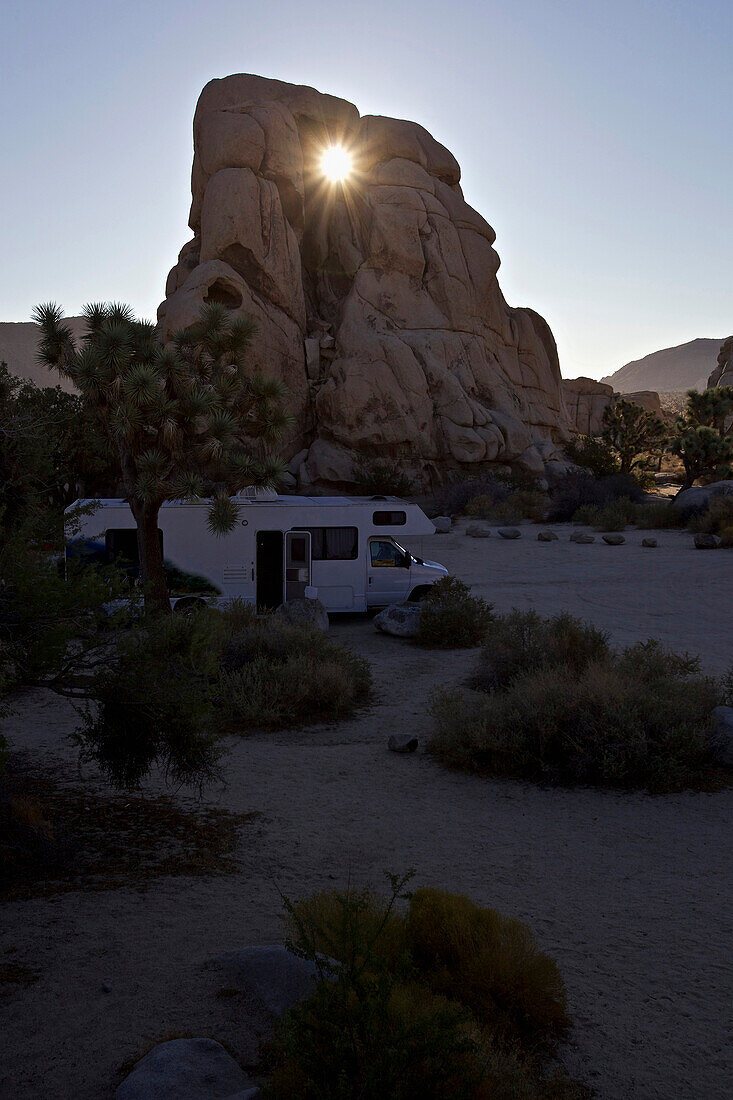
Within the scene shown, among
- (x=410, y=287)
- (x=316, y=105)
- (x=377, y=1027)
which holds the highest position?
(x=316, y=105)

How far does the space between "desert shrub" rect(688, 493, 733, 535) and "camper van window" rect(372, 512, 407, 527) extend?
14.8m

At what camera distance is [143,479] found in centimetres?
1455

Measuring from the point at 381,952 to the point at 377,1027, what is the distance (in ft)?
3.44

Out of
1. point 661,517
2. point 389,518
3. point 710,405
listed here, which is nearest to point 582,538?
point 661,517

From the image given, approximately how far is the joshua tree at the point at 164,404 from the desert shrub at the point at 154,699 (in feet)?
29.3

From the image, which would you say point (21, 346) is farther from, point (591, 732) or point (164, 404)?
point (591, 732)

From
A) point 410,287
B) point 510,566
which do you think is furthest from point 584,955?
point 410,287

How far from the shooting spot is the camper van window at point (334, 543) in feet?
57.0

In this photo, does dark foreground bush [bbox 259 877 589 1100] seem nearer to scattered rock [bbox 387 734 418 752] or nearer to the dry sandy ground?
the dry sandy ground

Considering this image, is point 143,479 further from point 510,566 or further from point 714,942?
point 510,566

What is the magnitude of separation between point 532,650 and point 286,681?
352cm

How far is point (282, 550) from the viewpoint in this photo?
1741cm

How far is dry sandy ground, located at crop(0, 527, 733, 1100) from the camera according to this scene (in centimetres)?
372

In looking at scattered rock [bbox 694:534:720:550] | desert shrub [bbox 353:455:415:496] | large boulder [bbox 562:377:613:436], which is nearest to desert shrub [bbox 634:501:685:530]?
scattered rock [bbox 694:534:720:550]
